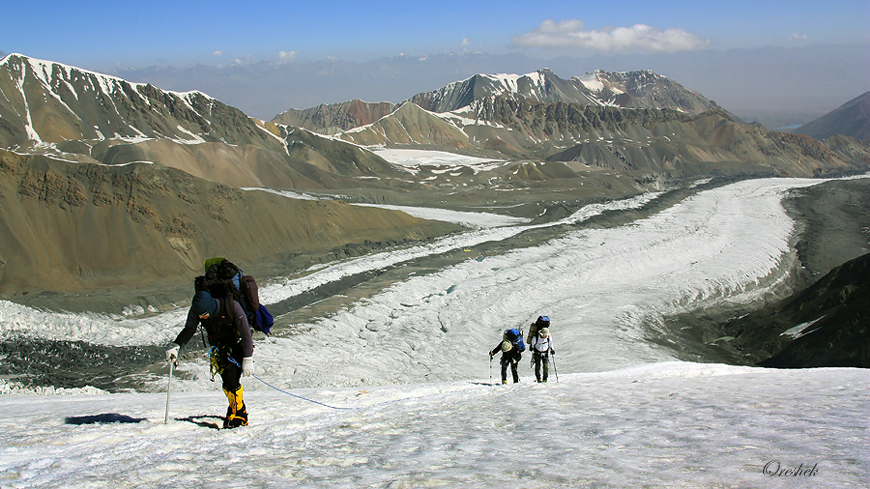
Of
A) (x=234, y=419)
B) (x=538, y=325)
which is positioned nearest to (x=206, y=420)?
(x=234, y=419)

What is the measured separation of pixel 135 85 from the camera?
3895 inches

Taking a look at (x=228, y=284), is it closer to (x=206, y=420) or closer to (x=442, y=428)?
(x=206, y=420)

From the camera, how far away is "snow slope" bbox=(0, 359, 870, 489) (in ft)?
14.4

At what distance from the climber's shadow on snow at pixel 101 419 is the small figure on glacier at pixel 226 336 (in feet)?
3.56

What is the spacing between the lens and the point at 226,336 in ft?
20.7

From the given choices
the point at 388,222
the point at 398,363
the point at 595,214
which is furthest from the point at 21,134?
the point at 398,363

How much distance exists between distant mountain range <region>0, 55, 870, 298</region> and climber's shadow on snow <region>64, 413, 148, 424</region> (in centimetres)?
2581

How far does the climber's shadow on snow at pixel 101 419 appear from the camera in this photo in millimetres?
6750

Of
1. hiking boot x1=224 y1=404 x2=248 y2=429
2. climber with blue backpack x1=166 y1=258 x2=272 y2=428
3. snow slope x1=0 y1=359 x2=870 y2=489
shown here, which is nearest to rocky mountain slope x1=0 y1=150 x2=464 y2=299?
snow slope x1=0 y1=359 x2=870 y2=489

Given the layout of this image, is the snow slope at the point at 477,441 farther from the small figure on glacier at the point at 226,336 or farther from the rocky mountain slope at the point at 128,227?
the rocky mountain slope at the point at 128,227

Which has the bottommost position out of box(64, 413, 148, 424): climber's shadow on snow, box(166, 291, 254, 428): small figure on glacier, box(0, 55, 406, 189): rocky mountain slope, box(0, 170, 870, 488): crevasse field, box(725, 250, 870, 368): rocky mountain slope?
box(725, 250, 870, 368): rocky mountain slope

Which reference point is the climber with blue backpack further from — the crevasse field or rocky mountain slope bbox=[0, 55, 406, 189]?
rocky mountain slope bbox=[0, 55, 406, 189]

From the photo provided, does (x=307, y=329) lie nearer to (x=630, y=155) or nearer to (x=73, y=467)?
(x=73, y=467)

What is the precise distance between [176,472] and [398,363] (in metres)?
16.8
